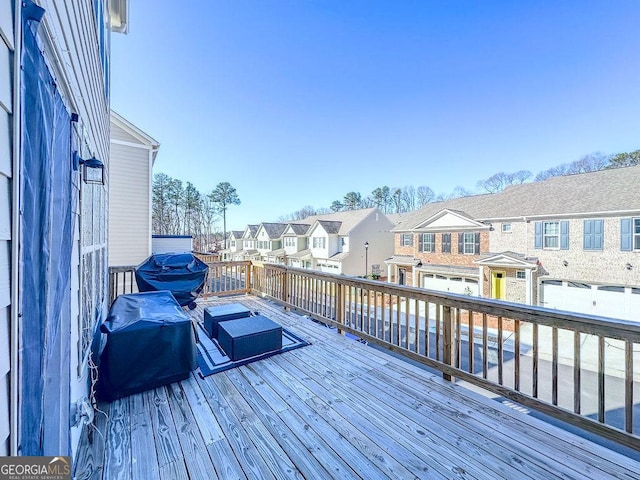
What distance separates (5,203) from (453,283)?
1760 cm

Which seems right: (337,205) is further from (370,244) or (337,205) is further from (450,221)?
(450,221)

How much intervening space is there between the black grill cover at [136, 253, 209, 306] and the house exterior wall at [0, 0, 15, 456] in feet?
15.1

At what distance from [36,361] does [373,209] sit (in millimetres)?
22911

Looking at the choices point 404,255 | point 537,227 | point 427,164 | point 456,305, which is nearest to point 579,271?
point 537,227

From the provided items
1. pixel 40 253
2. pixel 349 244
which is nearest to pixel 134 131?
pixel 40 253

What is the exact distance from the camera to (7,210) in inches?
28.4

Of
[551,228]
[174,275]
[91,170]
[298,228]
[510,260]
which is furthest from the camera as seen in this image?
[298,228]

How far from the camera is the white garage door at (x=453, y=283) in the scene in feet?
49.8

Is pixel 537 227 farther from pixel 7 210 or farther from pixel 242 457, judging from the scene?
pixel 7 210

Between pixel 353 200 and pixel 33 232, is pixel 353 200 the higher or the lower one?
the higher one

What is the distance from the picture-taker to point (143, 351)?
8.02 feet

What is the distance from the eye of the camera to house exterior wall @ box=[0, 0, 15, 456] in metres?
0.68

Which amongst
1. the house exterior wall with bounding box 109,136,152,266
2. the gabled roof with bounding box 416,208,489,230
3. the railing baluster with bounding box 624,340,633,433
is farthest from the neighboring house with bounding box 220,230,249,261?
the railing baluster with bounding box 624,340,633,433

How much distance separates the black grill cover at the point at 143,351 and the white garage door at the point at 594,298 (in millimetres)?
13271
